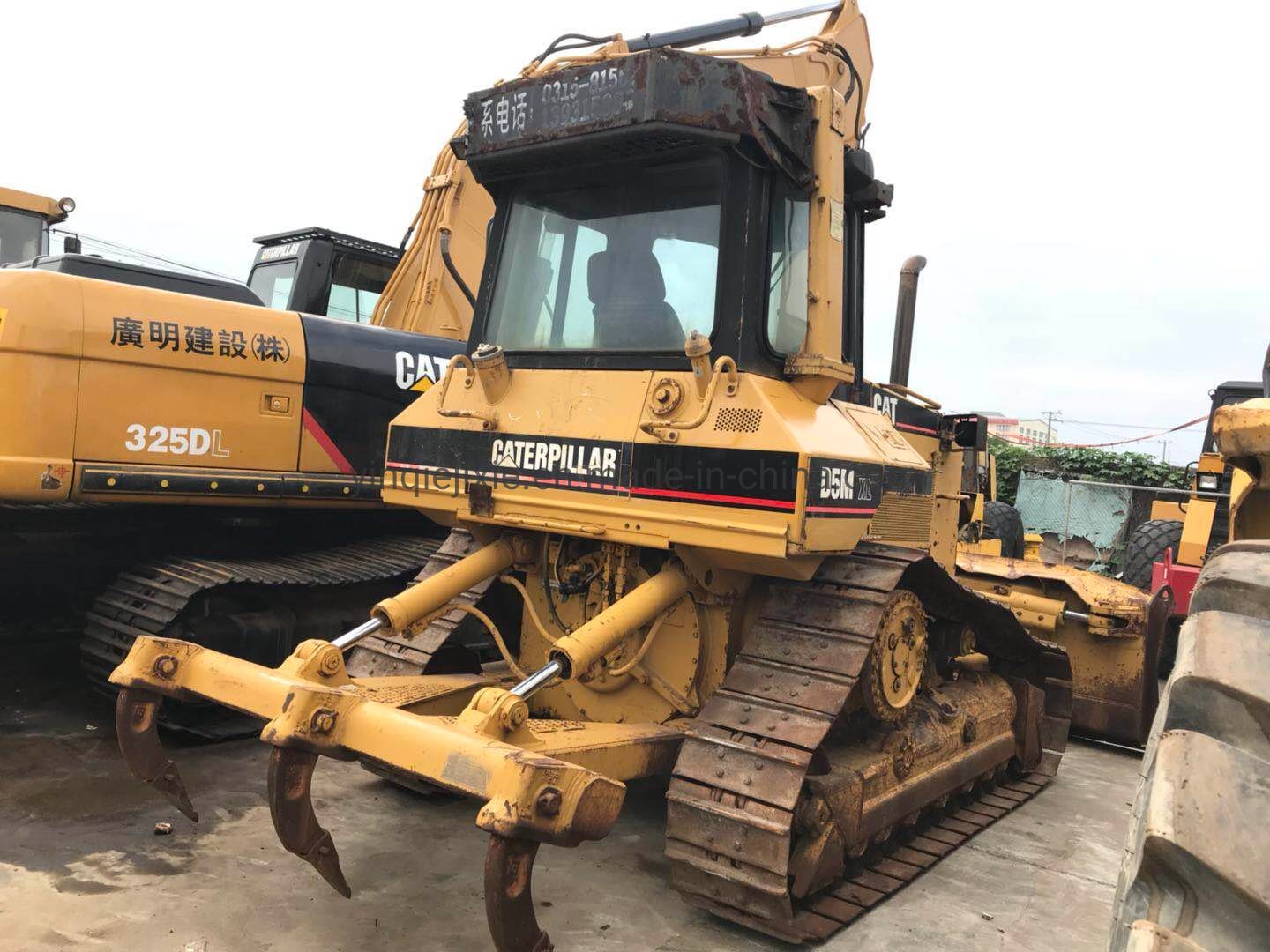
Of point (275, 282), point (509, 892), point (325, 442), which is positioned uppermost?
point (275, 282)

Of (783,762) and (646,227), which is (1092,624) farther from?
(646,227)

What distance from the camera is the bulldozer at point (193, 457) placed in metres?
4.79

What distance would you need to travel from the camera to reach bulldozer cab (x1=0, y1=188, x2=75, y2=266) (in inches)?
334

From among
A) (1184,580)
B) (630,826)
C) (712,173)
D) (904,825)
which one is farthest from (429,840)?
(1184,580)

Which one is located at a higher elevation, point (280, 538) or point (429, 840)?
point (280, 538)

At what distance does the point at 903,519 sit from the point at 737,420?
2.07 metres

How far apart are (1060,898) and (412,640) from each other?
291cm

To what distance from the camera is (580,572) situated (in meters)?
4.26

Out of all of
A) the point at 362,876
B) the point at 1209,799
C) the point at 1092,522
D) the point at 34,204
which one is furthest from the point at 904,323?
the point at 1092,522

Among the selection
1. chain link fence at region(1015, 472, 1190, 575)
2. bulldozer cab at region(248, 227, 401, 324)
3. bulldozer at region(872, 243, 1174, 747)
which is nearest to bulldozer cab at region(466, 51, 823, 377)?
bulldozer at region(872, 243, 1174, 747)

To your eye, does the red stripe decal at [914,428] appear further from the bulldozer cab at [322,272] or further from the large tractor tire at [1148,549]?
the large tractor tire at [1148,549]

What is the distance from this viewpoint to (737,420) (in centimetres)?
364

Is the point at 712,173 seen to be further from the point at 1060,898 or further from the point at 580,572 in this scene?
the point at 1060,898

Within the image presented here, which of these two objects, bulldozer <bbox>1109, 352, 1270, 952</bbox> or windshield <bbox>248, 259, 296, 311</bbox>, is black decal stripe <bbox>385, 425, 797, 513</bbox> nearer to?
bulldozer <bbox>1109, 352, 1270, 952</bbox>
